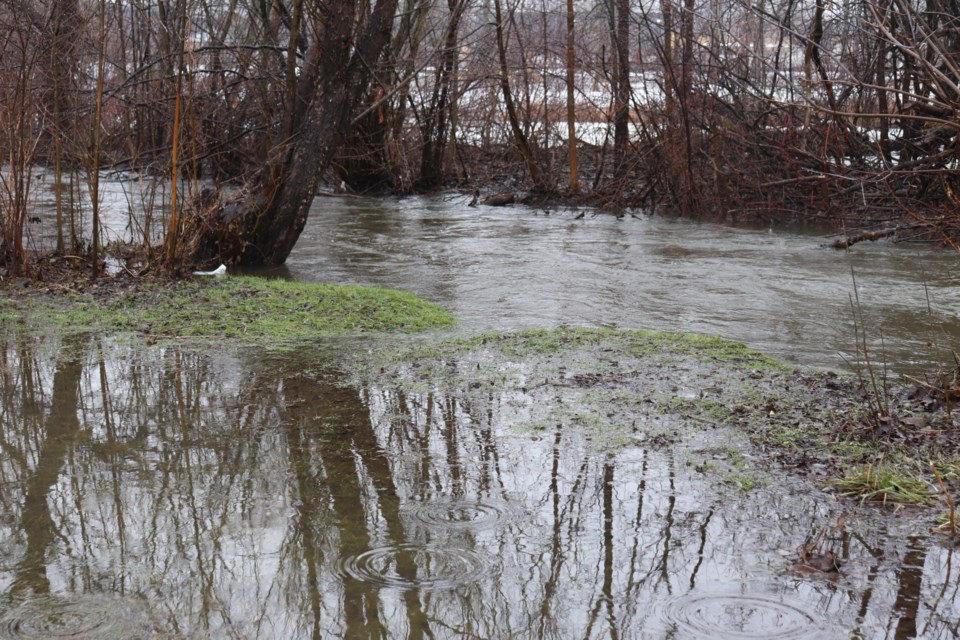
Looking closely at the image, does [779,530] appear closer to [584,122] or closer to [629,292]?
[629,292]

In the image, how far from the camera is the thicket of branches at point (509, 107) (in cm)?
872

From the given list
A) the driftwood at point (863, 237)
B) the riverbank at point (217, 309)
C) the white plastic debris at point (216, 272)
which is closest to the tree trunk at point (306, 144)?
the white plastic debris at point (216, 272)

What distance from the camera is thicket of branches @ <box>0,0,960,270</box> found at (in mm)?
8719

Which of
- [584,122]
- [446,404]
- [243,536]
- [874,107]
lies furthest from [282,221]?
[584,122]

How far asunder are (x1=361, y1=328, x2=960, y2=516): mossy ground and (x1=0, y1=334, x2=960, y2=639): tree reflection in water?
234mm

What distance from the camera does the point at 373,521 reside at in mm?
4094

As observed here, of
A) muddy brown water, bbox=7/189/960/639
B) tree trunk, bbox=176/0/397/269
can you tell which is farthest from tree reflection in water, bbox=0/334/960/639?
tree trunk, bbox=176/0/397/269

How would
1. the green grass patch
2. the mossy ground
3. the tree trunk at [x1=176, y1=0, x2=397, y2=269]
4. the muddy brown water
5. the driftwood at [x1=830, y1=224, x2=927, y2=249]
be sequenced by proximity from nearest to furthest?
the muddy brown water
the green grass patch
the mossy ground
the tree trunk at [x1=176, y1=0, x2=397, y2=269]
the driftwood at [x1=830, y1=224, x2=927, y2=249]

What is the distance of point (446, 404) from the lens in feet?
18.8

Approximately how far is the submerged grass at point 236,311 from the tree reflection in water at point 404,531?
1.89 metres

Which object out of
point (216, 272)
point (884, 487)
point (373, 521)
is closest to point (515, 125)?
point (216, 272)

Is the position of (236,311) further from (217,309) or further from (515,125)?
(515,125)

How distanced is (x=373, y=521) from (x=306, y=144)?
7245mm

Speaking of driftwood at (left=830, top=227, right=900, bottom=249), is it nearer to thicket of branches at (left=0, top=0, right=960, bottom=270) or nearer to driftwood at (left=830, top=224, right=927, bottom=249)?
driftwood at (left=830, top=224, right=927, bottom=249)
